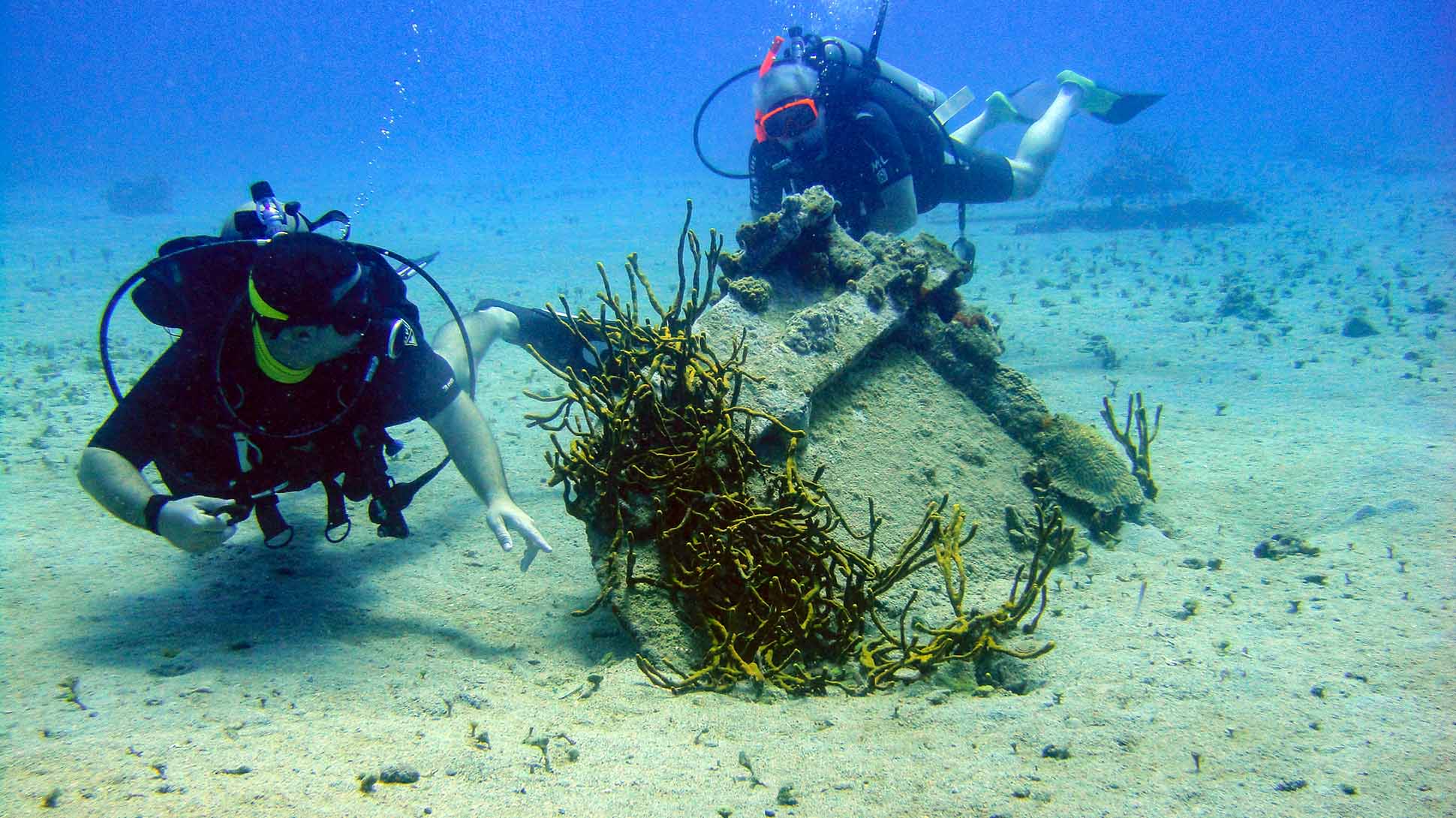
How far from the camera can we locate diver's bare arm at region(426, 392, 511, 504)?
140 inches

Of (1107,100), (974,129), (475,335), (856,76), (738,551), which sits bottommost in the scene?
(738,551)

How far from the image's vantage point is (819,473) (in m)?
3.14

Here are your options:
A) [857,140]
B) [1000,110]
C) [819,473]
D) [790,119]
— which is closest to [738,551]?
[819,473]

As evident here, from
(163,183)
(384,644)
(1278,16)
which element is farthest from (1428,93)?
(163,183)

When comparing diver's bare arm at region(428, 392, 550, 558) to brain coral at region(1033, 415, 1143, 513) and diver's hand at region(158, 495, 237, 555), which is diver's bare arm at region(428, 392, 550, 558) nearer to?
diver's hand at region(158, 495, 237, 555)

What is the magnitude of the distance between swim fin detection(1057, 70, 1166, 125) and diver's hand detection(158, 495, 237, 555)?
38.5 feet

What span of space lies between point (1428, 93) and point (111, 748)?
347 feet

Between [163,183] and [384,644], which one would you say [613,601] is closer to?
[384,644]

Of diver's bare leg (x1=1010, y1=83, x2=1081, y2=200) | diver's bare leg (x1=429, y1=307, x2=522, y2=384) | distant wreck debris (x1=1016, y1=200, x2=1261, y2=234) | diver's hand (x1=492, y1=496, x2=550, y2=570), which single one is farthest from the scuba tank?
distant wreck debris (x1=1016, y1=200, x2=1261, y2=234)

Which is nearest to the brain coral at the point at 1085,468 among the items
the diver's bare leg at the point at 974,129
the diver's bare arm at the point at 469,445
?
the diver's bare arm at the point at 469,445

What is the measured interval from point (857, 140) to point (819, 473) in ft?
15.9

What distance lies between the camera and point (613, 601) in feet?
10.0

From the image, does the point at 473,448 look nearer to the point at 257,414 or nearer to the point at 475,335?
the point at 257,414

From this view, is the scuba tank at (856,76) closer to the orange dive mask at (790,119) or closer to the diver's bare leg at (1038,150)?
the orange dive mask at (790,119)
